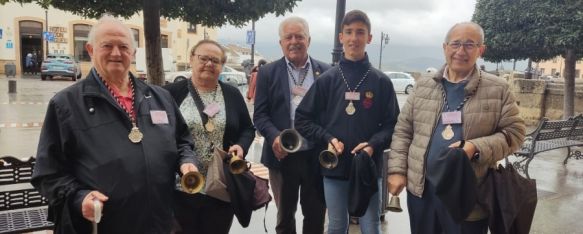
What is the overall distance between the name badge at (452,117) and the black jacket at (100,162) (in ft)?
5.07

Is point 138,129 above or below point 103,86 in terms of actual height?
below

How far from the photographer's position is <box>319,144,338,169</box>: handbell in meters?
2.94

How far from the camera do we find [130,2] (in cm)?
493

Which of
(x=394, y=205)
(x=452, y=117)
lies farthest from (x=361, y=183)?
(x=452, y=117)

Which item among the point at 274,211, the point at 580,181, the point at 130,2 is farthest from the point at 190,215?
the point at 580,181

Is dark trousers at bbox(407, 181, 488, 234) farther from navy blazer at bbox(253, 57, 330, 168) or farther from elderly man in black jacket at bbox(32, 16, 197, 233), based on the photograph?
elderly man in black jacket at bbox(32, 16, 197, 233)

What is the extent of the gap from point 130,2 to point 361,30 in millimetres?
2915

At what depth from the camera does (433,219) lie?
2812 mm

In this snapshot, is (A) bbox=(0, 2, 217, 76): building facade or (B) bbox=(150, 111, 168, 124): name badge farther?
(A) bbox=(0, 2, 217, 76): building facade

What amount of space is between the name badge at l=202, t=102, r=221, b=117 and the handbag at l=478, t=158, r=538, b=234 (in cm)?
162

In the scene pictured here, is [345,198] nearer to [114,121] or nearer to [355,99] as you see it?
[355,99]

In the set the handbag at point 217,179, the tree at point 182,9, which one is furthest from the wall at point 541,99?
the handbag at point 217,179

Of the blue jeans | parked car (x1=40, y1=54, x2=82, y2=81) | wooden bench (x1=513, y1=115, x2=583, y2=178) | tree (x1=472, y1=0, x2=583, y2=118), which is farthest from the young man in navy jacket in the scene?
parked car (x1=40, y1=54, x2=82, y2=81)

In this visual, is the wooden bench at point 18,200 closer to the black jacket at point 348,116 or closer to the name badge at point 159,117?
the name badge at point 159,117
